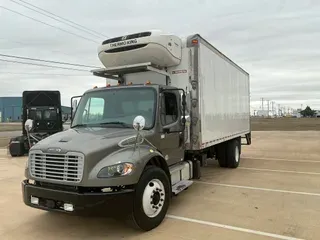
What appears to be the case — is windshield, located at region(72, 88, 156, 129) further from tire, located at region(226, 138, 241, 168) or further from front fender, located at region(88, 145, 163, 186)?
tire, located at region(226, 138, 241, 168)

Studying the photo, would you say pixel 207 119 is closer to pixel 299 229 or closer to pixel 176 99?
pixel 176 99

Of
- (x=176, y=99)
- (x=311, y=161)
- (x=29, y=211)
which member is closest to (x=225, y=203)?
(x=176, y=99)

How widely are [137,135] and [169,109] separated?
4.41 feet

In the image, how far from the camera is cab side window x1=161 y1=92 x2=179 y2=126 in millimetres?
5854

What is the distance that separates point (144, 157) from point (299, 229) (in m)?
2.64

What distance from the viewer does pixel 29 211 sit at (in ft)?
19.8

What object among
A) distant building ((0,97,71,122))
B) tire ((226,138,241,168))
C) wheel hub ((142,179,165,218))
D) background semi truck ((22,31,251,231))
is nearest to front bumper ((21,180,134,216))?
background semi truck ((22,31,251,231))

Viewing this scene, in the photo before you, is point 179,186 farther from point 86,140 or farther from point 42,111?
point 42,111

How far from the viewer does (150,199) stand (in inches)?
193

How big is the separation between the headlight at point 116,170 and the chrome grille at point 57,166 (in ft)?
0.99

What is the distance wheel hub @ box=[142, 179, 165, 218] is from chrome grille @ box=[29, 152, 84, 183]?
107 centimetres

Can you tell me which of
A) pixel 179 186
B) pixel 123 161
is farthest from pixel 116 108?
pixel 179 186

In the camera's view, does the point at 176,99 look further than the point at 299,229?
Yes

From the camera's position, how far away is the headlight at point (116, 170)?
443cm
